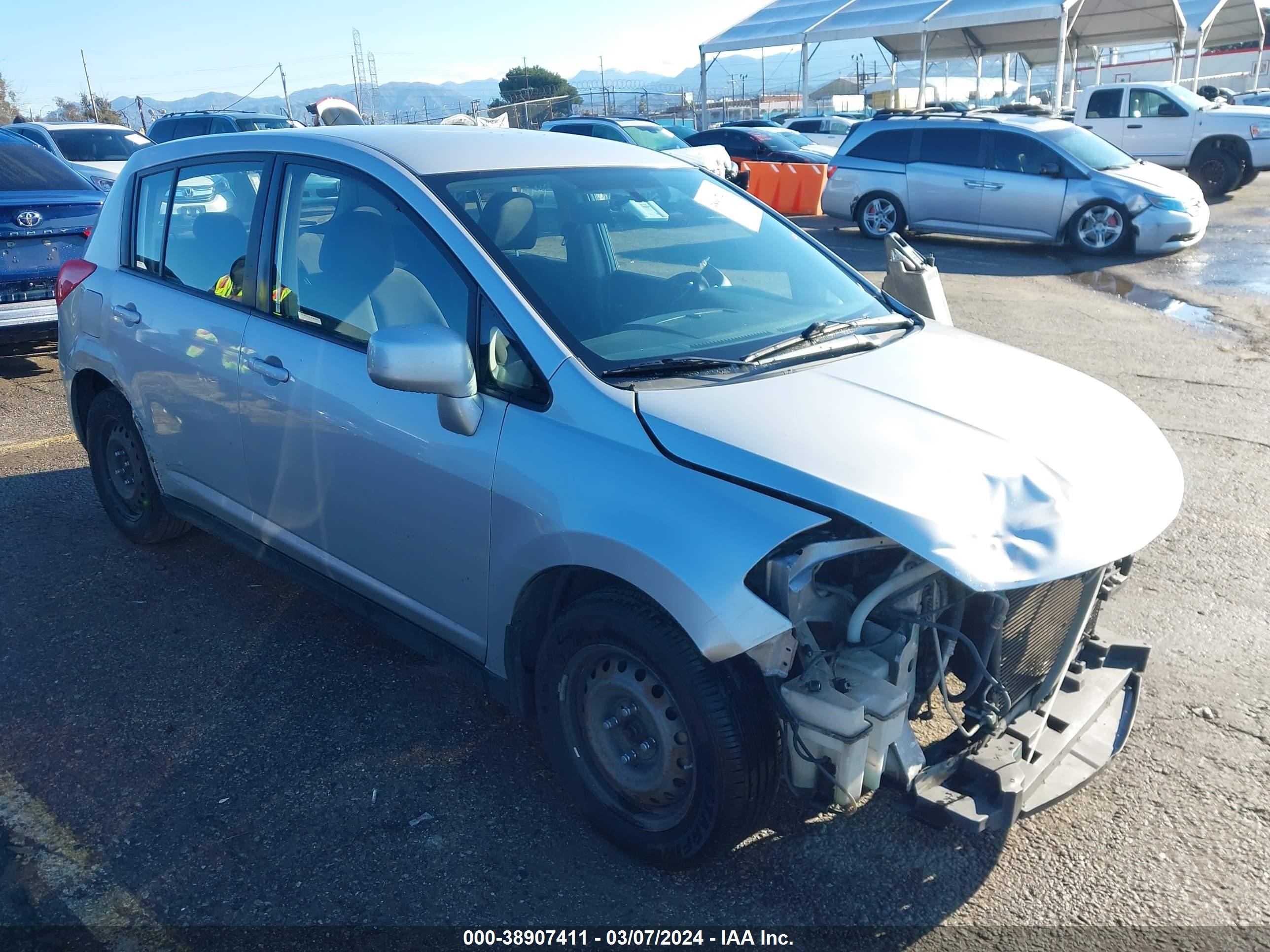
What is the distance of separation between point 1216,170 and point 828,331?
782 inches

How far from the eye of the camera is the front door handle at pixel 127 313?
437 cm

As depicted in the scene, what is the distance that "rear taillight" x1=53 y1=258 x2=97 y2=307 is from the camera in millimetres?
4801

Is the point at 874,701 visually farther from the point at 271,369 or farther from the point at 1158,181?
the point at 1158,181

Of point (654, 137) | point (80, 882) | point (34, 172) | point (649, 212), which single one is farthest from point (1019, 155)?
point (80, 882)

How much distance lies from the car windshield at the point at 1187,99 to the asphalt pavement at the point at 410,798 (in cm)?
1748

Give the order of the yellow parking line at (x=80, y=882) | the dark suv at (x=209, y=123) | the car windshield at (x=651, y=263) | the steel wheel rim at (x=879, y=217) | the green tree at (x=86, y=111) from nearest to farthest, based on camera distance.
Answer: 1. the yellow parking line at (x=80, y=882)
2. the car windshield at (x=651, y=263)
3. the steel wheel rim at (x=879, y=217)
4. the dark suv at (x=209, y=123)
5. the green tree at (x=86, y=111)

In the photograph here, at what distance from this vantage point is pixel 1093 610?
303 cm

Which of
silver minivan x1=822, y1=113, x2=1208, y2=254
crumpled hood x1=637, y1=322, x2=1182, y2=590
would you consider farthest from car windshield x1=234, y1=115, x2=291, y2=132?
crumpled hood x1=637, y1=322, x2=1182, y2=590

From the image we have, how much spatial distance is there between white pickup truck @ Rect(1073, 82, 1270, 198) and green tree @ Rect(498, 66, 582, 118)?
44.2m

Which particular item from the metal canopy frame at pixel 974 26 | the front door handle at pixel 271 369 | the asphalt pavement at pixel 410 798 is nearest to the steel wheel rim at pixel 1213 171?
the metal canopy frame at pixel 974 26

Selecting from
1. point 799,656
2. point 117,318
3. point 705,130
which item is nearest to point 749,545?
point 799,656

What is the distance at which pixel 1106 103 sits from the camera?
2034 centimetres

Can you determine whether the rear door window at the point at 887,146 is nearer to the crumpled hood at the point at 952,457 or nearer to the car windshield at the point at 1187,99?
the car windshield at the point at 1187,99

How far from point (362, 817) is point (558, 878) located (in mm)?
666
